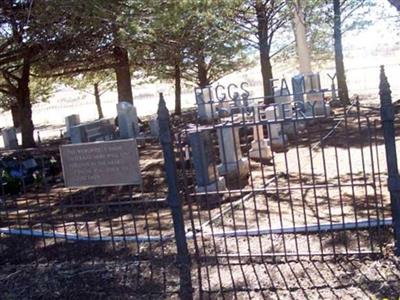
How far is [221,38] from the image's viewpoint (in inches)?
1053

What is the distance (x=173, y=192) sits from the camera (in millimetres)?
5176

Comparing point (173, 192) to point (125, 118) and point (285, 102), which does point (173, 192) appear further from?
point (125, 118)

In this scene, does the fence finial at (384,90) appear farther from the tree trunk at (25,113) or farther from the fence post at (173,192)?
the tree trunk at (25,113)

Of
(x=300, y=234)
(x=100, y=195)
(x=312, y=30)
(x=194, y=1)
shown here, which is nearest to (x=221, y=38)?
(x=312, y=30)

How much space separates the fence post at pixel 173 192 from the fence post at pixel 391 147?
177 cm

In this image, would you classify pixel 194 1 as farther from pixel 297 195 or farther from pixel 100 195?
pixel 297 195

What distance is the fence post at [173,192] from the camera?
16.4ft

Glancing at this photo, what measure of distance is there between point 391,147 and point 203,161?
3.98m

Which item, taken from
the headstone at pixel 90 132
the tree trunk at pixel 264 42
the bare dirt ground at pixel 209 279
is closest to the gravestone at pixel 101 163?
the bare dirt ground at pixel 209 279

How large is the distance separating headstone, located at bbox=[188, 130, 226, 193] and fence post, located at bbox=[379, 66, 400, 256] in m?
3.72

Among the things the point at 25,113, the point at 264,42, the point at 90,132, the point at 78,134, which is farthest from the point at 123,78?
the point at 264,42

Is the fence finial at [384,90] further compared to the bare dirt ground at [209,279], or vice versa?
the fence finial at [384,90]

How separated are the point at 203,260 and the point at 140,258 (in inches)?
25.6

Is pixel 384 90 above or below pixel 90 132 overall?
above
